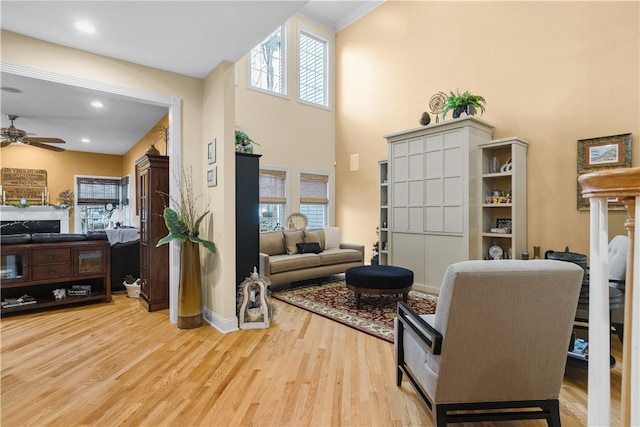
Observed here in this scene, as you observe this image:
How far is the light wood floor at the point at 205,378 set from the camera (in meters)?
1.87

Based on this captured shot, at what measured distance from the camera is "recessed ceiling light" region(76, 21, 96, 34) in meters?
2.55

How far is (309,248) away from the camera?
17.4 feet

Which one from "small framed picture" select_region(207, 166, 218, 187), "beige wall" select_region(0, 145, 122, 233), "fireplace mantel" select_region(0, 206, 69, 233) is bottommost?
"fireplace mantel" select_region(0, 206, 69, 233)

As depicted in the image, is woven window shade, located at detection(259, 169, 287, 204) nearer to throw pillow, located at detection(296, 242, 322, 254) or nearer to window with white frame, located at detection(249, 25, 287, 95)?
throw pillow, located at detection(296, 242, 322, 254)

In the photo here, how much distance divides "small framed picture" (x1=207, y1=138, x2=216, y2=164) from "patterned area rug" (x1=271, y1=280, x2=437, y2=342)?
2023 millimetres

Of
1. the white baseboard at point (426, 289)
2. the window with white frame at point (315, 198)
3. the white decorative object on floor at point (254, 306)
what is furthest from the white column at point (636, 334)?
the window with white frame at point (315, 198)

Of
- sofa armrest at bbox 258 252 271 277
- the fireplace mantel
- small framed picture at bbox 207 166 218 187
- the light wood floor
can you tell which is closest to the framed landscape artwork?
the light wood floor

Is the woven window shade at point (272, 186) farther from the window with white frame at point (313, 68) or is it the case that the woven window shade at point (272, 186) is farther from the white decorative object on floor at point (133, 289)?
the white decorative object on floor at point (133, 289)

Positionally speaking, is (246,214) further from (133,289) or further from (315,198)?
(315,198)

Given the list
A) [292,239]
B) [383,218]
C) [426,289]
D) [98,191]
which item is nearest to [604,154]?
[426,289]

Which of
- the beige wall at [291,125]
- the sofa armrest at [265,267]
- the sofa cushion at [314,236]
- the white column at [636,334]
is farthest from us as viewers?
the beige wall at [291,125]

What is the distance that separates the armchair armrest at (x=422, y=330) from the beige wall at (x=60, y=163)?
8722 millimetres

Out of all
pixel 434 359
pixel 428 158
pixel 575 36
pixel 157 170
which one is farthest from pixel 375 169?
pixel 434 359

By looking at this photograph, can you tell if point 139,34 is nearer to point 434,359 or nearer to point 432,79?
point 434,359
